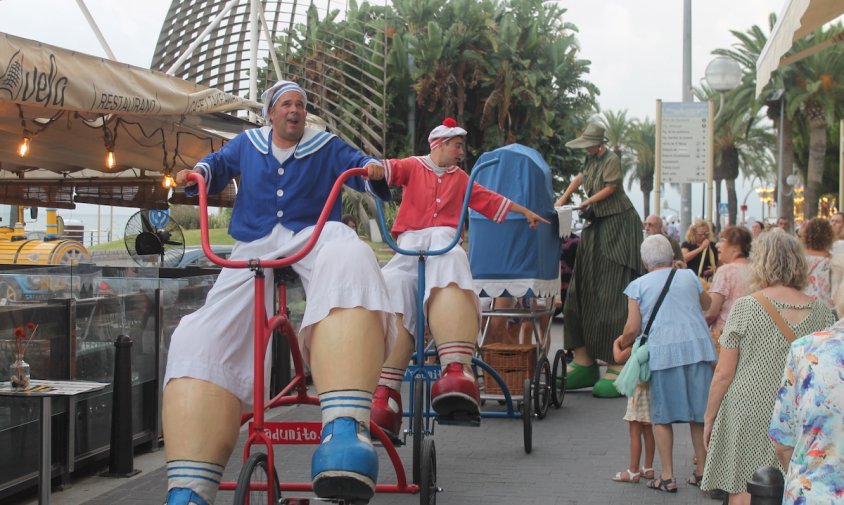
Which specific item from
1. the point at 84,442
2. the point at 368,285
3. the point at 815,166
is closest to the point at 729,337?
the point at 368,285

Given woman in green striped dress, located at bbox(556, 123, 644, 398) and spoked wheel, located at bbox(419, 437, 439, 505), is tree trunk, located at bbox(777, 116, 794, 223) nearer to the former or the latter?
woman in green striped dress, located at bbox(556, 123, 644, 398)

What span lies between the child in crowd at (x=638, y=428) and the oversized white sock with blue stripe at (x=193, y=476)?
Answer: 3.73 m

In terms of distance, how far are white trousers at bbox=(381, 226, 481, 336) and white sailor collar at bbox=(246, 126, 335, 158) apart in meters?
1.48

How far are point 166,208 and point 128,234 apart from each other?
1.94m

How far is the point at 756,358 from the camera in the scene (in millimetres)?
5016

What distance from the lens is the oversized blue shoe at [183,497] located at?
4.05 metres

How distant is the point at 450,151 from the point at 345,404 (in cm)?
331

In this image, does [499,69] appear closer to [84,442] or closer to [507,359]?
[507,359]

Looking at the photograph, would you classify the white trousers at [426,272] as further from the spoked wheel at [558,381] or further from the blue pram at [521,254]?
the spoked wheel at [558,381]

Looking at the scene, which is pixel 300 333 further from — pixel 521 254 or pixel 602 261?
pixel 602 261

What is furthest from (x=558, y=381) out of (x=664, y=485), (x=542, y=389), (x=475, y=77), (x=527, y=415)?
(x=475, y=77)

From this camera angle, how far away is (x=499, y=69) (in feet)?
125

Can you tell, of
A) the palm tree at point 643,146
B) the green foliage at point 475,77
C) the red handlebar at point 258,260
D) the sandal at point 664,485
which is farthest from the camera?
the palm tree at point 643,146

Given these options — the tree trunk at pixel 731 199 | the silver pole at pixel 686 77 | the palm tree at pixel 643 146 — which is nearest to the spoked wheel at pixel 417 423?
the silver pole at pixel 686 77
